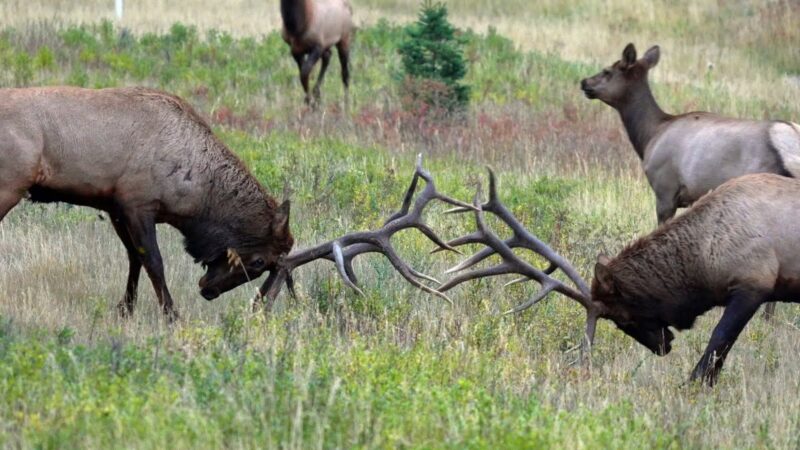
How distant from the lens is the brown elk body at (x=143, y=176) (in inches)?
312

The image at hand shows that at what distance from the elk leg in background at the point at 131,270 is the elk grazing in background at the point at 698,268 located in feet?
7.17

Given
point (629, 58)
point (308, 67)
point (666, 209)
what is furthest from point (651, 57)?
point (308, 67)

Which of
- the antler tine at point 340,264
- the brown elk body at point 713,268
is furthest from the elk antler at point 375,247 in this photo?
the brown elk body at point 713,268

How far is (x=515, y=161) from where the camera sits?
51.0 ft

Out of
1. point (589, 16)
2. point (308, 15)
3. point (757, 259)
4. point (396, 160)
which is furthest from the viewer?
point (589, 16)

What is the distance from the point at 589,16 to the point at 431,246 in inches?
797

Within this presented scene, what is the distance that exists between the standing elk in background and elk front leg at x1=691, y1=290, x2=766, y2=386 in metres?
2.42

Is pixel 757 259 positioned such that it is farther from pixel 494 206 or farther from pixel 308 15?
pixel 308 15

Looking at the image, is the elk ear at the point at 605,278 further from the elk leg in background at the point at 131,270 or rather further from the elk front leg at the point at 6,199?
the elk front leg at the point at 6,199

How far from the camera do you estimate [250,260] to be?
856 cm

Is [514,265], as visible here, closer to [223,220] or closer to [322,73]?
[223,220]

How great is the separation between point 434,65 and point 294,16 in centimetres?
236

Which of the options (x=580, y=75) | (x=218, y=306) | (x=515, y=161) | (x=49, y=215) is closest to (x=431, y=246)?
(x=218, y=306)

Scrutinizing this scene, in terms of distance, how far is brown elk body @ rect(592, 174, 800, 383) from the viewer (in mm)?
7613
